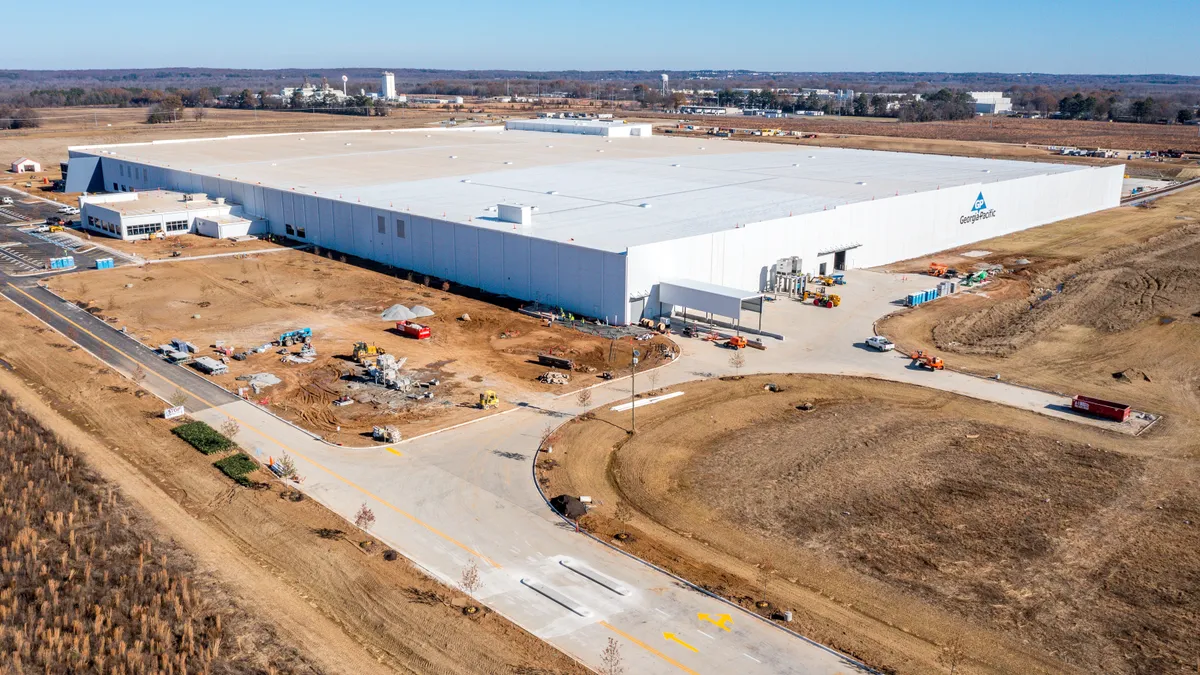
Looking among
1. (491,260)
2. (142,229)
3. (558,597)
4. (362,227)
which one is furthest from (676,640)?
(142,229)

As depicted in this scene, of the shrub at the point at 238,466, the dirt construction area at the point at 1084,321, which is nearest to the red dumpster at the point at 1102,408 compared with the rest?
the dirt construction area at the point at 1084,321

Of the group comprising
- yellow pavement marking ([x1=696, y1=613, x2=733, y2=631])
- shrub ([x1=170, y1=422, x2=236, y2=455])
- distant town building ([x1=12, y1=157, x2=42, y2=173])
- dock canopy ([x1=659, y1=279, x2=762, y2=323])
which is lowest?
yellow pavement marking ([x1=696, y1=613, x2=733, y2=631])

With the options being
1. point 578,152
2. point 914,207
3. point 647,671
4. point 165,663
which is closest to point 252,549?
point 165,663

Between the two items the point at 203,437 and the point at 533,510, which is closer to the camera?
the point at 533,510

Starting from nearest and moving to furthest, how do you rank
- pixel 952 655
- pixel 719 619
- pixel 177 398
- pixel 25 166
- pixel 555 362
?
pixel 952 655
pixel 719 619
pixel 177 398
pixel 555 362
pixel 25 166

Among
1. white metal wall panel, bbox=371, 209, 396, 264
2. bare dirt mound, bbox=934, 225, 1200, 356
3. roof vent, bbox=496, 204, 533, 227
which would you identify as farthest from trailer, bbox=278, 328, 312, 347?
bare dirt mound, bbox=934, 225, 1200, 356

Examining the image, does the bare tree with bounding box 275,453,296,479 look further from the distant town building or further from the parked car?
the distant town building

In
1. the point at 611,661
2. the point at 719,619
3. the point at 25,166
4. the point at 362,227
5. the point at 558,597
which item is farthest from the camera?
the point at 25,166

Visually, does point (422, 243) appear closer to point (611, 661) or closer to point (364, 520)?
point (364, 520)
